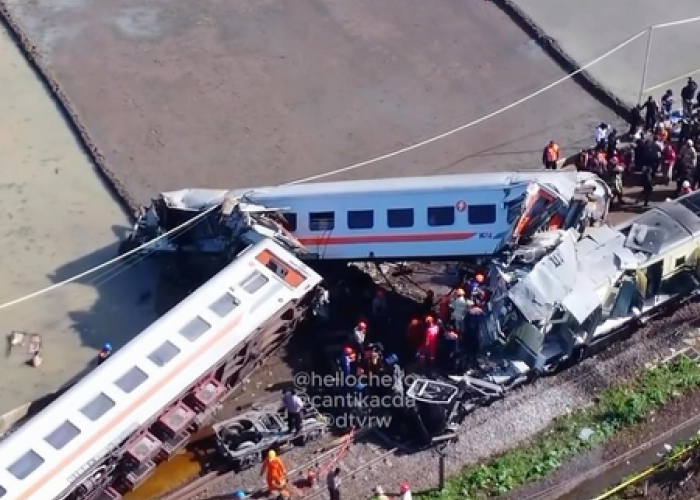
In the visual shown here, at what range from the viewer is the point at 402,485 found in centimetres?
2205

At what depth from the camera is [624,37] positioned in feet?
112

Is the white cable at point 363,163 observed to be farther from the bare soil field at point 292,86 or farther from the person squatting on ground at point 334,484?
the person squatting on ground at point 334,484

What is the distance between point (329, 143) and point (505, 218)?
7.32 m

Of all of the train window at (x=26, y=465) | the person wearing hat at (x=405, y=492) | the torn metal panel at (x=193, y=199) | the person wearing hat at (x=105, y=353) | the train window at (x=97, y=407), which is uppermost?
the torn metal panel at (x=193, y=199)

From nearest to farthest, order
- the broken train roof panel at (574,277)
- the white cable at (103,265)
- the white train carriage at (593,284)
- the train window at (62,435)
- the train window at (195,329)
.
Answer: the train window at (62,435) < the train window at (195,329) < the broken train roof panel at (574,277) < the white train carriage at (593,284) < the white cable at (103,265)

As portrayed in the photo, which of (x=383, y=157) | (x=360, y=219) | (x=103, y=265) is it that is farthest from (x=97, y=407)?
(x=383, y=157)

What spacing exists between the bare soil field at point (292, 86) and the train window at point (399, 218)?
4830 mm

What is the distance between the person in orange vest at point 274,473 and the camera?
2200 centimetres

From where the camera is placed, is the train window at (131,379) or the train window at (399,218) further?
the train window at (399,218)

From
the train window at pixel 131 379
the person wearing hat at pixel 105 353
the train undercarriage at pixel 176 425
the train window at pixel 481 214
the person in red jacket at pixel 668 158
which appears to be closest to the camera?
the train undercarriage at pixel 176 425

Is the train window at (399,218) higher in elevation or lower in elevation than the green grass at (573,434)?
higher

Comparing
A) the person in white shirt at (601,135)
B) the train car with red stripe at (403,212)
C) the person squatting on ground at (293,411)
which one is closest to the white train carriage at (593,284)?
the train car with red stripe at (403,212)

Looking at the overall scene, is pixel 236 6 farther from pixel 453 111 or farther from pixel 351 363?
pixel 351 363

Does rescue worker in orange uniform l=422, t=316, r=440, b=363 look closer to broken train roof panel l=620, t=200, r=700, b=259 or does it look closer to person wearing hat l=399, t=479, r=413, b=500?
person wearing hat l=399, t=479, r=413, b=500
